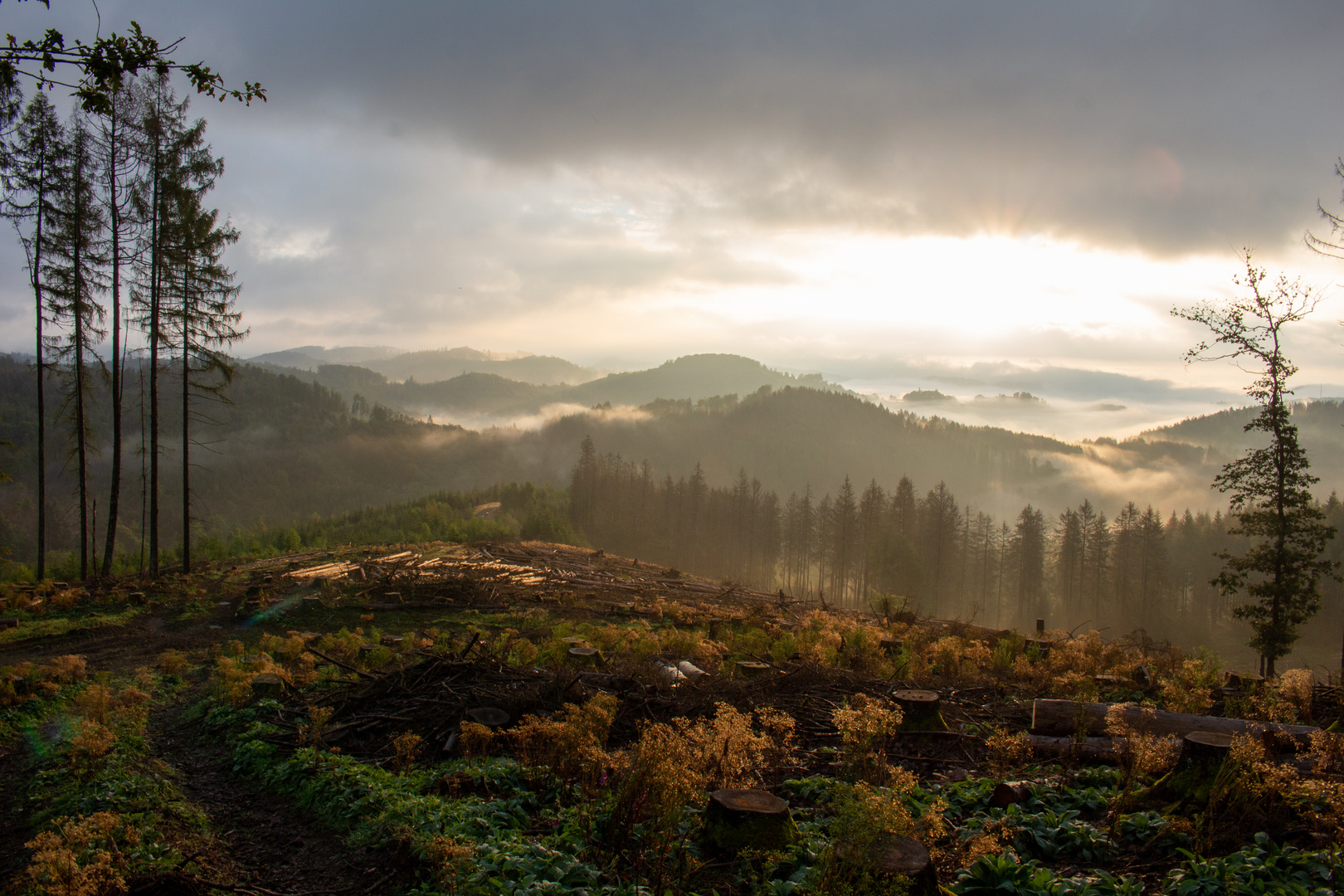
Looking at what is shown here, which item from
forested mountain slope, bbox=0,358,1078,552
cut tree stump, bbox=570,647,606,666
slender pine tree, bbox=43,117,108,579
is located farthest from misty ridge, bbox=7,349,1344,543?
cut tree stump, bbox=570,647,606,666

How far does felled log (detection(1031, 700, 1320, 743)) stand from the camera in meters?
6.01

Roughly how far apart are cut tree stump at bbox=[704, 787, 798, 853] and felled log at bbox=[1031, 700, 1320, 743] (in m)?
3.83

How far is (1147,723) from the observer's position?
258 inches

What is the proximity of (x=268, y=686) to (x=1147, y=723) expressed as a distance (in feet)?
37.0

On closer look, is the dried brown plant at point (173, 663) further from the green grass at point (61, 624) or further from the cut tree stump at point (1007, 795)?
the cut tree stump at point (1007, 795)

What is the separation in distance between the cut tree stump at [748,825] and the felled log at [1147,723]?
383cm

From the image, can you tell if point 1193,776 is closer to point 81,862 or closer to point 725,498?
point 81,862

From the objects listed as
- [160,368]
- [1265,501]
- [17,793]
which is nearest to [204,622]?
[160,368]

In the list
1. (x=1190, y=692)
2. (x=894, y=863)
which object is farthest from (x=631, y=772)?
(x=1190, y=692)

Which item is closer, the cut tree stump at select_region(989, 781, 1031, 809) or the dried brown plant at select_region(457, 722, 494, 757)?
the cut tree stump at select_region(989, 781, 1031, 809)

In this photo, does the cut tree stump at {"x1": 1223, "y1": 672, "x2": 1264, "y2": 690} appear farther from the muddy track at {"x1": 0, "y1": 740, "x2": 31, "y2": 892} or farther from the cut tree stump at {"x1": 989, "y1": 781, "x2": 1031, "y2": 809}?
the muddy track at {"x1": 0, "y1": 740, "x2": 31, "y2": 892}

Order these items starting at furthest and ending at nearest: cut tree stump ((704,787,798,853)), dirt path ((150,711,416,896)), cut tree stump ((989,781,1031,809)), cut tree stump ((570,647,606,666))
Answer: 1. cut tree stump ((570,647,606,666))
2. cut tree stump ((989,781,1031,809))
3. dirt path ((150,711,416,896))
4. cut tree stump ((704,787,798,853))

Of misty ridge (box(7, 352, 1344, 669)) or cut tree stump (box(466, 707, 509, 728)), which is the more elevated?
cut tree stump (box(466, 707, 509, 728))

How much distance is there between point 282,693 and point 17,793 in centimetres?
314
